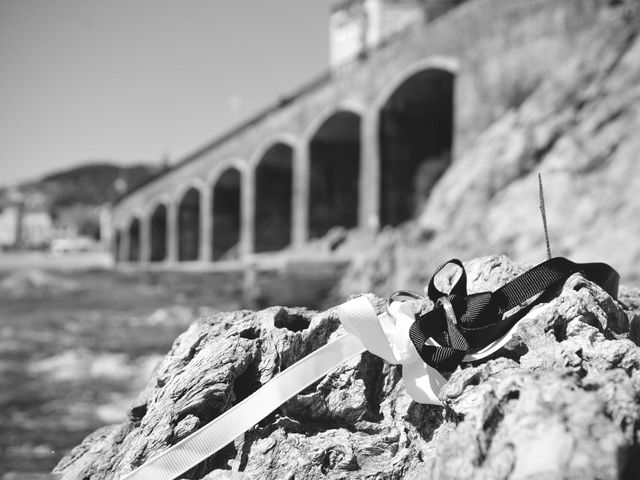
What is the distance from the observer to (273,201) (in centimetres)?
3388

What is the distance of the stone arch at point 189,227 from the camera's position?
4288 centimetres

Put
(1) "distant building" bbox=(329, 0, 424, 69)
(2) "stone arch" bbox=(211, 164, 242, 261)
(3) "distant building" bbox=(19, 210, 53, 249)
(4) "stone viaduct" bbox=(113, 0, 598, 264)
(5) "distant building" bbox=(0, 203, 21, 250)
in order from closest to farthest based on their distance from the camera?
1. (4) "stone viaduct" bbox=(113, 0, 598, 264)
2. (2) "stone arch" bbox=(211, 164, 242, 261)
3. (1) "distant building" bbox=(329, 0, 424, 69)
4. (3) "distant building" bbox=(19, 210, 53, 249)
5. (5) "distant building" bbox=(0, 203, 21, 250)

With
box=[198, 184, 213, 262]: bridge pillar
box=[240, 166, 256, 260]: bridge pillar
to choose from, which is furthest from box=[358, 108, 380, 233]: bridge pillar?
box=[198, 184, 213, 262]: bridge pillar

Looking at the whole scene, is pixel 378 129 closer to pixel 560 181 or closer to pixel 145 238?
pixel 560 181

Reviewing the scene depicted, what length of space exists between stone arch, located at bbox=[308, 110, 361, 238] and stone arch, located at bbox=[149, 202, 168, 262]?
921 inches

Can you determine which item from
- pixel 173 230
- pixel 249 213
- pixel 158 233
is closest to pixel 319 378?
pixel 249 213

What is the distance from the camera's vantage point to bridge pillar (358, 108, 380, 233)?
2058cm

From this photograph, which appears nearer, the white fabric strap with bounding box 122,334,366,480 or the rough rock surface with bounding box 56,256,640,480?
the rough rock surface with bounding box 56,256,640,480

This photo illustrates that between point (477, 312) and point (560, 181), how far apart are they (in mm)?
9232

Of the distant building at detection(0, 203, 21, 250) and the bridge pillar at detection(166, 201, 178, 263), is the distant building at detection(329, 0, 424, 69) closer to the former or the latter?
the bridge pillar at detection(166, 201, 178, 263)

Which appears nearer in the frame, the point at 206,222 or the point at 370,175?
the point at 370,175

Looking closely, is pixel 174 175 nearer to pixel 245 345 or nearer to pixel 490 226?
pixel 490 226

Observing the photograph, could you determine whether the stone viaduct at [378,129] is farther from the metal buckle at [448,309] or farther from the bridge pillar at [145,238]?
the metal buckle at [448,309]

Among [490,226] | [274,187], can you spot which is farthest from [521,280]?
[274,187]
